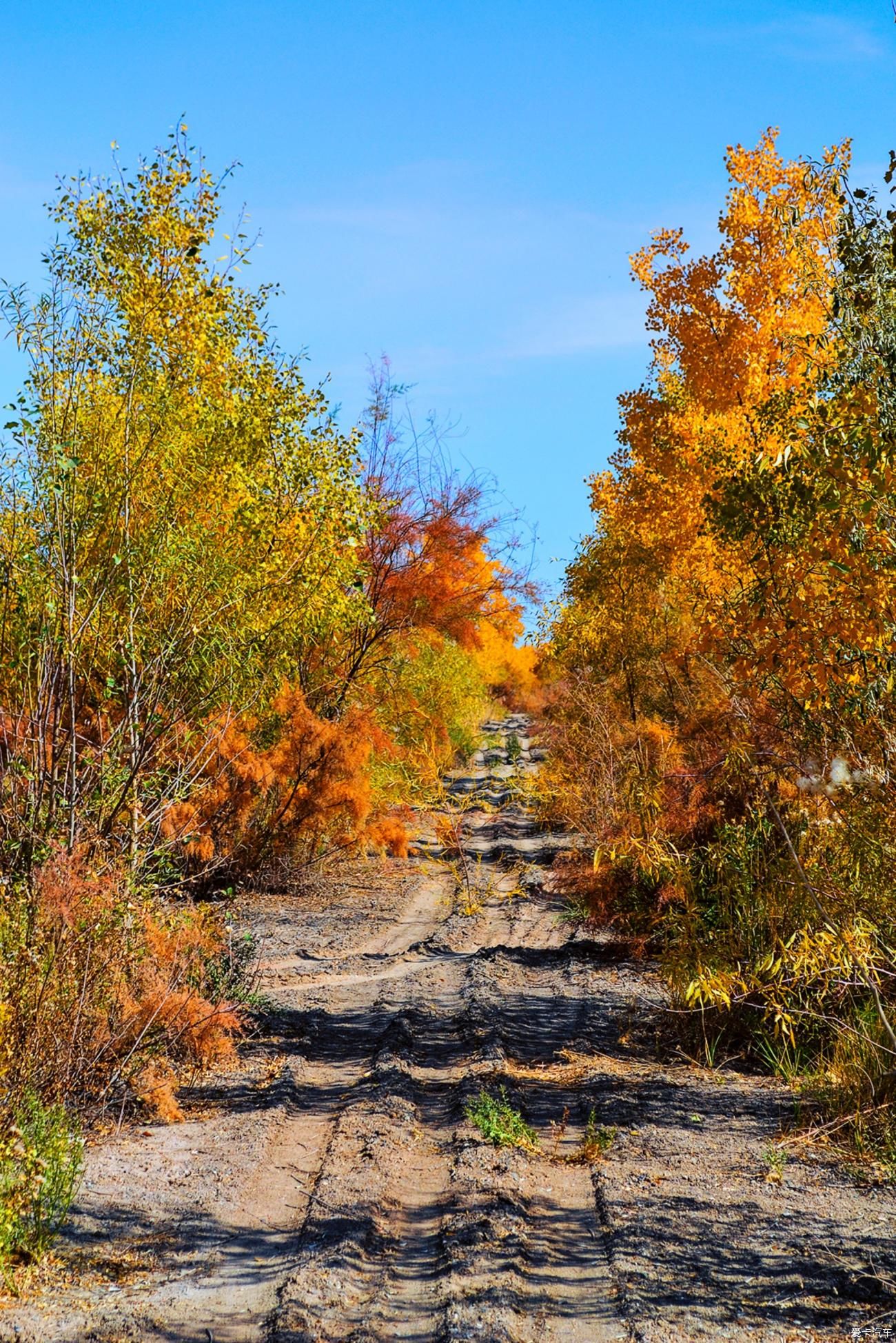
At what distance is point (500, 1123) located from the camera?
7.10 metres

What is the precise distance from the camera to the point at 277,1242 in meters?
5.54

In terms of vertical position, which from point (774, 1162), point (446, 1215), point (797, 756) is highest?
point (797, 756)

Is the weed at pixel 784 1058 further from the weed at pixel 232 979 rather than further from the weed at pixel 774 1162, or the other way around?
the weed at pixel 232 979

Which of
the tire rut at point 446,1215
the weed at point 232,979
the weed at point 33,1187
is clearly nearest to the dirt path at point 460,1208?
the tire rut at point 446,1215

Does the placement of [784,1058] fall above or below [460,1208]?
above

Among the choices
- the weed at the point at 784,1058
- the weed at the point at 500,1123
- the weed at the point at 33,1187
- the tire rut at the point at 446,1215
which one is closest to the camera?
the tire rut at the point at 446,1215

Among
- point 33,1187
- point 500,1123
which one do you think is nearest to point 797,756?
point 500,1123

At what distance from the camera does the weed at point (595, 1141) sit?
6.66m

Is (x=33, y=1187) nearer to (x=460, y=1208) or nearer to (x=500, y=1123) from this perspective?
(x=460, y=1208)

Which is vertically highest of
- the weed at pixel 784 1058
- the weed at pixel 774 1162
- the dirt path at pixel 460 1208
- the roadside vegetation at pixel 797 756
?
the roadside vegetation at pixel 797 756

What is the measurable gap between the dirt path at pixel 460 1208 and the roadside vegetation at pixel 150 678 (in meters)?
0.52

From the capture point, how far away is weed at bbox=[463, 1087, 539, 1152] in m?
6.84

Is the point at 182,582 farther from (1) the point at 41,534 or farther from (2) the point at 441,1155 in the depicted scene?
(2) the point at 441,1155

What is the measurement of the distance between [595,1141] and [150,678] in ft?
15.4
